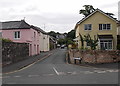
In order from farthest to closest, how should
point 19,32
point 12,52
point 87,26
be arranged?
1. point 87,26
2. point 19,32
3. point 12,52

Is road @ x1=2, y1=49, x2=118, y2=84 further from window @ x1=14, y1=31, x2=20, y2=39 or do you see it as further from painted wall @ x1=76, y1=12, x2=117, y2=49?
painted wall @ x1=76, y1=12, x2=117, y2=49

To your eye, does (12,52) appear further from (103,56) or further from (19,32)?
(19,32)

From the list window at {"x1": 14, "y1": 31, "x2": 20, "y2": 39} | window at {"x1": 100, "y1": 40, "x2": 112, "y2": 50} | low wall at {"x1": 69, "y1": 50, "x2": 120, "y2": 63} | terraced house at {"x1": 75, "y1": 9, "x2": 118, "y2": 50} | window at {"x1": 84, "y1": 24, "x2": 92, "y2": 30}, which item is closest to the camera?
low wall at {"x1": 69, "y1": 50, "x2": 120, "y2": 63}

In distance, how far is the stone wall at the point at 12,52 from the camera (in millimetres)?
24281

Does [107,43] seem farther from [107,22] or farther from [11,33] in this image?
[11,33]

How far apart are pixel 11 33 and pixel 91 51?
1814 cm

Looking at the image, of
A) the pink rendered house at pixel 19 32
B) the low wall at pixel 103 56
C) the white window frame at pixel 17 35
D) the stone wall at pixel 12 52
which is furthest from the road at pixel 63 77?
the white window frame at pixel 17 35

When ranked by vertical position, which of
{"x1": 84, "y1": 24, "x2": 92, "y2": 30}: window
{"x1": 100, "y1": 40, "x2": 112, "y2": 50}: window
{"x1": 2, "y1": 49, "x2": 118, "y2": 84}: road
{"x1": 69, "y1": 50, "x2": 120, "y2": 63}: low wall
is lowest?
{"x1": 2, "y1": 49, "x2": 118, "y2": 84}: road

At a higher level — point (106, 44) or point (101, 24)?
point (101, 24)

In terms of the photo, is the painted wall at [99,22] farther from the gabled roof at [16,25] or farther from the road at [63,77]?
the road at [63,77]

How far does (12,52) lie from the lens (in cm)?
2752

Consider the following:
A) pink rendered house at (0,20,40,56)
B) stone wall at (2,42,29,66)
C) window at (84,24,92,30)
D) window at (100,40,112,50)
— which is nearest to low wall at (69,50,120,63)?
stone wall at (2,42,29,66)

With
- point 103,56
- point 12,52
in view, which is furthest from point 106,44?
point 12,52

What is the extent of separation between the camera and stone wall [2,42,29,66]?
24.3 m
